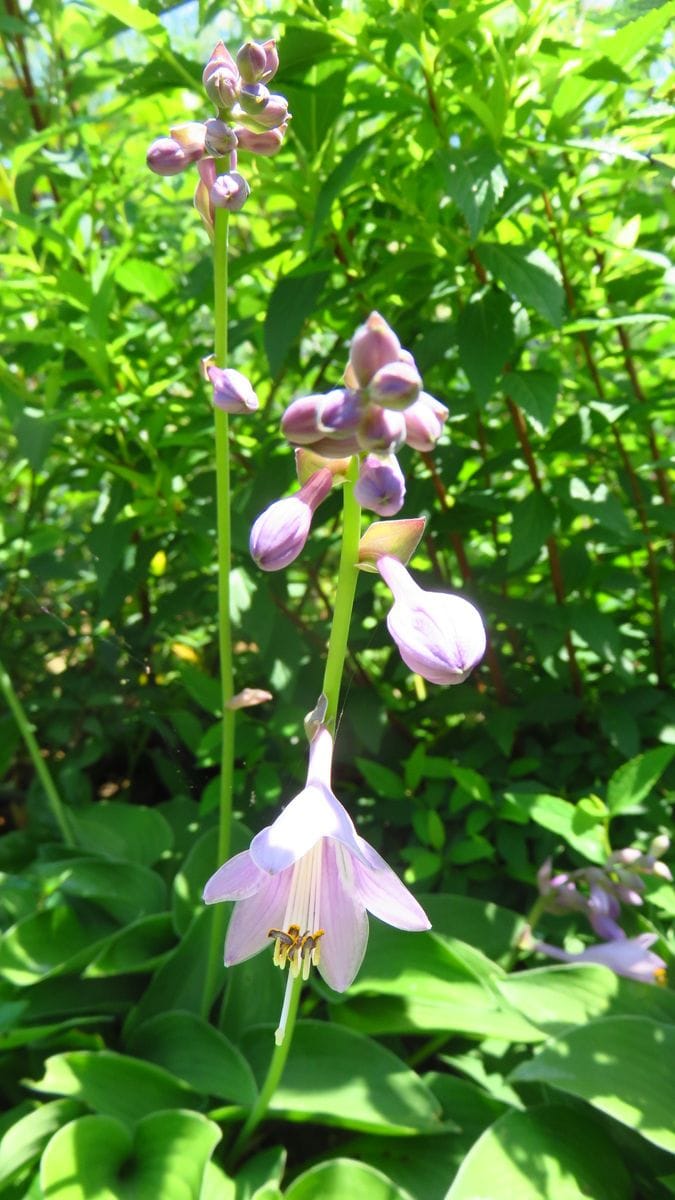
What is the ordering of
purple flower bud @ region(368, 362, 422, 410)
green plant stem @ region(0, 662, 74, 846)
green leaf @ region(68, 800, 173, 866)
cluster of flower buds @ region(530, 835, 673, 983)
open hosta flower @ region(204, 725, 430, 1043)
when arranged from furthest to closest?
green leaf @ region(68, 800, 173, 866), green plant stem @ region(0, 662, 74, 846), cluster of flower buds @ region(530, 835, 673, 983), open hosta flower @ region(204, 725, 430, 1043), purple flower bud @ region(368, 362, 422, 410)

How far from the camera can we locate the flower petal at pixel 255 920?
1.22m

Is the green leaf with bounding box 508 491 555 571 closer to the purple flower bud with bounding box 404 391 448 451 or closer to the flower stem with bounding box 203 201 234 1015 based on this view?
the flower stem with bounding box 203 201 234 1015

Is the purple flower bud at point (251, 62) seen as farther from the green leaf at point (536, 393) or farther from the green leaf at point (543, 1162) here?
the green leaf at point (543, 1162)

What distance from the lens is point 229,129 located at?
1256 millimetres

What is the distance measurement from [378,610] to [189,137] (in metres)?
1.65

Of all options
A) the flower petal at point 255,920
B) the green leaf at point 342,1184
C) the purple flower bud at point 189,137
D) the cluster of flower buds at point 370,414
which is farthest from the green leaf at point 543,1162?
the purple flower bud at point 189,137

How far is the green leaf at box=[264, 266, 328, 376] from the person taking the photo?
1.71m

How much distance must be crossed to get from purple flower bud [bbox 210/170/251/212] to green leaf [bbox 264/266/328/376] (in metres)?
0.48

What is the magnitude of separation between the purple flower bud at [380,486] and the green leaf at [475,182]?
1.96ft

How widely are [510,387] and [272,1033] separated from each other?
4.31ft

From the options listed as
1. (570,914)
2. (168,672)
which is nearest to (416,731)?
(570,914)

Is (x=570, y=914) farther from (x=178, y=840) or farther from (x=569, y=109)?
(x=569, y=109)

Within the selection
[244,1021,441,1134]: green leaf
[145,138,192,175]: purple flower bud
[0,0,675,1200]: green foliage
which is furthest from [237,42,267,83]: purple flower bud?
[244,1021,441,1134]: green leaf

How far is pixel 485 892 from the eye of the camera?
2213mm
